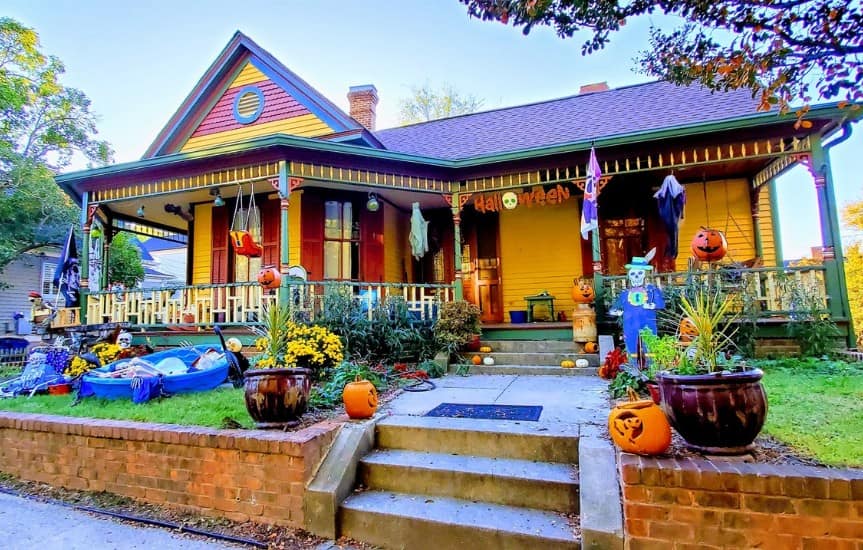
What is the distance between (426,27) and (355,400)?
11.9 metres

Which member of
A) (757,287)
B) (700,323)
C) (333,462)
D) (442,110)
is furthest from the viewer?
(442,110)

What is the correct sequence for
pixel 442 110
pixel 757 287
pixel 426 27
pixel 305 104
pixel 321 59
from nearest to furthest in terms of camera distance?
pixel 757 287, pixel 305 104, pixel 426 27, pixel 321 59, pixel 442 110

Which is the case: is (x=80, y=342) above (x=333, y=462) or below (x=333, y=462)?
above

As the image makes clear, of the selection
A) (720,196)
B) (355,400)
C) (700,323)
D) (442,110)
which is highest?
(442,110)

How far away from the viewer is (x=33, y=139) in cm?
1570

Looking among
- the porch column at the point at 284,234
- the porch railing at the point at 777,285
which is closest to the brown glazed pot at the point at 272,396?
the porch column at the point at 284,234

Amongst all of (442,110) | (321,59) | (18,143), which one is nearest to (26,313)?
(18,143)

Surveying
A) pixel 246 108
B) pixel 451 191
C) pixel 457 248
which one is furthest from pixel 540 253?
pixel 246 108

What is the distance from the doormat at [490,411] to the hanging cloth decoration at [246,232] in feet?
15.1

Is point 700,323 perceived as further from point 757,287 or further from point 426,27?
point 426,27

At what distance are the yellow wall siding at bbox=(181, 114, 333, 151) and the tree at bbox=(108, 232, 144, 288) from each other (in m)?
5.69

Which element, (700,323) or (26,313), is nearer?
(700,323)

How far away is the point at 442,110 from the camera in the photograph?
23750mm

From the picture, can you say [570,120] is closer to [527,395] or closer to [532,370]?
[532,370]
